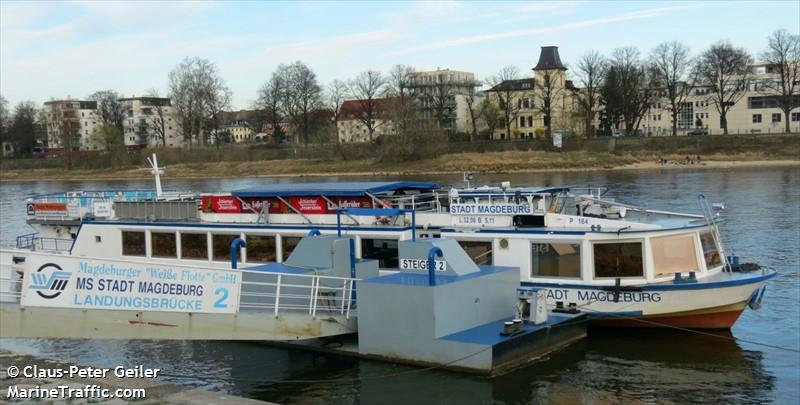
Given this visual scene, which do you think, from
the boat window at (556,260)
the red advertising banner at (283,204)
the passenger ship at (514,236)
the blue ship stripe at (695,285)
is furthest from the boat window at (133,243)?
the blue ship stripe at (695,285)

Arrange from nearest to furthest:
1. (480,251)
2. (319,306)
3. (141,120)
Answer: (319,306) → (480,251) → (141,120)

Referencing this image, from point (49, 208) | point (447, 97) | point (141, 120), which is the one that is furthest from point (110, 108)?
→ point (49, 208)

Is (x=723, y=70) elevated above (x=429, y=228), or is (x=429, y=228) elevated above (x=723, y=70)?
(x=723, y=70)

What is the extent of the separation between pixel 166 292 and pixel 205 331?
1.04 metres

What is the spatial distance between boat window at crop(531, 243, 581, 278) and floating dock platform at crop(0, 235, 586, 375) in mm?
1524

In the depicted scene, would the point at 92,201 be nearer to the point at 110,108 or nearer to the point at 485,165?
the point at 485,165

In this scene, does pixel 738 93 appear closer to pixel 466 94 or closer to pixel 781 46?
pixel 781 46

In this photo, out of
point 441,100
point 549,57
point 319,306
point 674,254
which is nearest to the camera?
point 319,306

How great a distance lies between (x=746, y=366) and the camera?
16594 millimetres

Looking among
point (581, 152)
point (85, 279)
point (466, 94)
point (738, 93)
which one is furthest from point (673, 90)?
point (85, 279)

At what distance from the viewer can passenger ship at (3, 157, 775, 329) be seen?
17922mm

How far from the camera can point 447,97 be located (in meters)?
134

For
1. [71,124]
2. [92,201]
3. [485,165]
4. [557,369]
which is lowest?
[557,369]

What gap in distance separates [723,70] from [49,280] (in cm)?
10719
